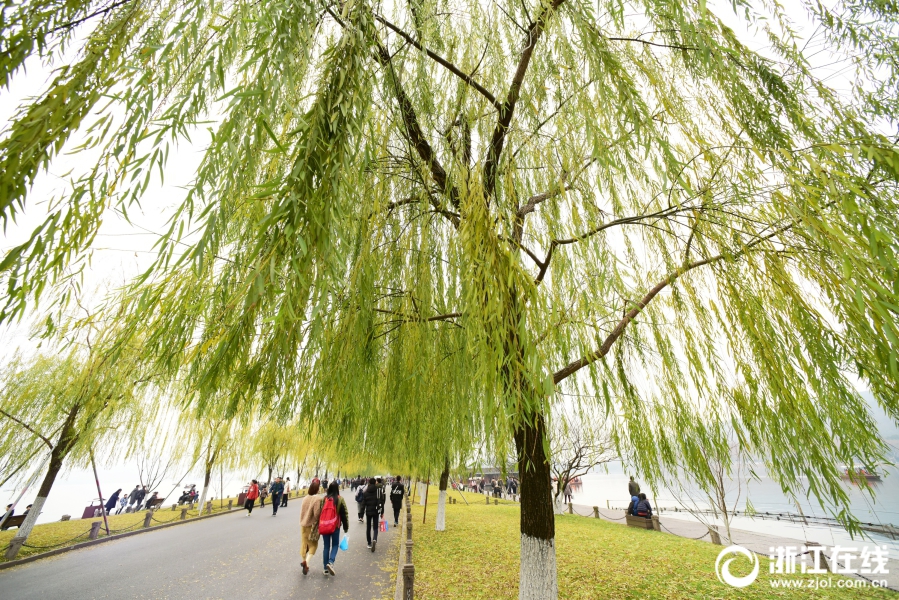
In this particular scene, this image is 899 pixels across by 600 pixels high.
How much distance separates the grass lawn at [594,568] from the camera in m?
4.85

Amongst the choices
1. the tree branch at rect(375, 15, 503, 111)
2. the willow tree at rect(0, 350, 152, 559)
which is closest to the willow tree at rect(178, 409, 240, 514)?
the willow tree at rect(0, 350, 152, 559)

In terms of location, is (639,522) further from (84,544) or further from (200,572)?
(84,544)

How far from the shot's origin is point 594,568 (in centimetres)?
621

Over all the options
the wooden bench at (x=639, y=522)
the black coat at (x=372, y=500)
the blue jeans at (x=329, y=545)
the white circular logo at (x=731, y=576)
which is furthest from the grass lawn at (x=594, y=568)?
the wooden bench at (x=639, y=522)

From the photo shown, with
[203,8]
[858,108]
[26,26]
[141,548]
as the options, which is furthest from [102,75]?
[141,548]

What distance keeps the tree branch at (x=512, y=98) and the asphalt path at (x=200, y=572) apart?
4961mm

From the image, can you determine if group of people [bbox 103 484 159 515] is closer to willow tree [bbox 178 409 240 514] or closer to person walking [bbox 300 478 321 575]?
willow tree [bbox 178 409 240 514]

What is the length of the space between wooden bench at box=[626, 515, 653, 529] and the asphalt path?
7825 millimetres

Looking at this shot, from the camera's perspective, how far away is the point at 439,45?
3.10m

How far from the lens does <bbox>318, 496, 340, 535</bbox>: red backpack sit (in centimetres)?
552

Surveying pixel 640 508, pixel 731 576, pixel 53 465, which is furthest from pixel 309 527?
pixel 640 508

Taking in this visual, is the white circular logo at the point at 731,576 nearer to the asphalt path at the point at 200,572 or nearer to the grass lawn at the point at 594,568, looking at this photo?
the grass lawn at the point at 594,568

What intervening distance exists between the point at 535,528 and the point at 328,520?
3671mm

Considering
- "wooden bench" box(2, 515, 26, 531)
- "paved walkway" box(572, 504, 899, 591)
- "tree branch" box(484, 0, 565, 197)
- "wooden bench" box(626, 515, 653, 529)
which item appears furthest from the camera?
"wooden bench" box(626, 515, 653, 529)
